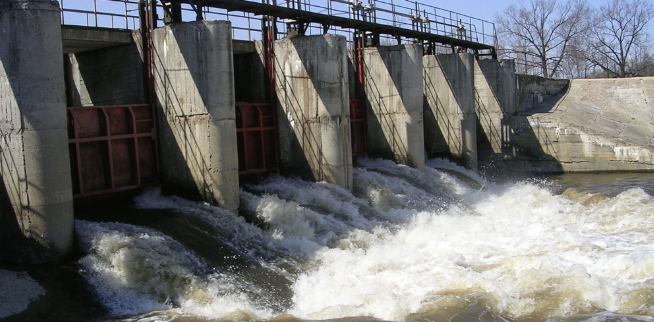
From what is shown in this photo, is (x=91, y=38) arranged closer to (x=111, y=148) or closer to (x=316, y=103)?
(x=111, y=148)

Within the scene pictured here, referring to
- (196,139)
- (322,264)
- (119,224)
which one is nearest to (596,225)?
(322,264)

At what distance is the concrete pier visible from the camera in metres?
8.56

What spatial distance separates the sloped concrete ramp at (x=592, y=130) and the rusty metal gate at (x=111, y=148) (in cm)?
1636

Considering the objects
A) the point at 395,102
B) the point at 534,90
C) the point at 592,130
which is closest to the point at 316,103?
the point at 395,102

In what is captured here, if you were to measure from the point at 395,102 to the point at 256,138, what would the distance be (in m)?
5.53

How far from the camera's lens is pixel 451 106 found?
21875 millimetres

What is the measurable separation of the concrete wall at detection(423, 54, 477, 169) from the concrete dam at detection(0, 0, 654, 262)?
44 millimetres

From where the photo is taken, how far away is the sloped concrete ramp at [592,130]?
22188 millimetres

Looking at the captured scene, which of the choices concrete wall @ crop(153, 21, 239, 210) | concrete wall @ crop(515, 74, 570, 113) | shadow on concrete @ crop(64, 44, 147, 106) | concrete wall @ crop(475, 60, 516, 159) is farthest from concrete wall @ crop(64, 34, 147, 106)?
concrete wall @ crop(515, 74, 570, 113)

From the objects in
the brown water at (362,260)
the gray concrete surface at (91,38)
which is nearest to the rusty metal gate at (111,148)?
the brown water at (362,260)

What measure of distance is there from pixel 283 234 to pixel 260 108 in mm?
4925

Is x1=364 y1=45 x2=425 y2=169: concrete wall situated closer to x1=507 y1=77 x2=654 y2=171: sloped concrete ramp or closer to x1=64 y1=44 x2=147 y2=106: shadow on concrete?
x1=507 y1=77 x2=654 y2=171: sloped concrete ramp

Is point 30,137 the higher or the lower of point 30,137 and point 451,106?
the lower

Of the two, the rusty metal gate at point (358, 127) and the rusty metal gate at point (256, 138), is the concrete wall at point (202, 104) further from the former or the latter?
the rusty metal gate at point (358, 127)
